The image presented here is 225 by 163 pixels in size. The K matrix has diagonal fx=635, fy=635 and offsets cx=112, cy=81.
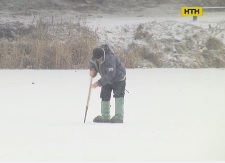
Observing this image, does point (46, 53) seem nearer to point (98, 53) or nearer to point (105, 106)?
point (105, 106)

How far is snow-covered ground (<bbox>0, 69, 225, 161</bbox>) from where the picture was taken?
17.8ft

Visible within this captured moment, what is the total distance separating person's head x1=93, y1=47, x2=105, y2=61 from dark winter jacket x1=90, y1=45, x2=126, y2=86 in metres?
0.05

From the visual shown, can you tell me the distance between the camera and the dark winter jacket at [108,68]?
6.76 m

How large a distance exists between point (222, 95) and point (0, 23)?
27.6 feet

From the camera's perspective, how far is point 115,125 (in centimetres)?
679

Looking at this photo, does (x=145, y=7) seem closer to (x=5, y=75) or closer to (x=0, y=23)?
(x=0, y=23)

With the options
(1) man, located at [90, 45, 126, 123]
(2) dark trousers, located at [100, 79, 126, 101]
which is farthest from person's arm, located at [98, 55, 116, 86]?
(2) dark trousers, located at [100, 79, 126, 101]

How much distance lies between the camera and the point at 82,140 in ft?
19.4

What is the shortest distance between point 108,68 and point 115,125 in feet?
2.01

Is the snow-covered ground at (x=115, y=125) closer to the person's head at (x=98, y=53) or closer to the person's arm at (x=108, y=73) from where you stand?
the person's arm at (x=108, y=73)

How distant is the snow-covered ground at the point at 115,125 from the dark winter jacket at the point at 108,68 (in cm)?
50

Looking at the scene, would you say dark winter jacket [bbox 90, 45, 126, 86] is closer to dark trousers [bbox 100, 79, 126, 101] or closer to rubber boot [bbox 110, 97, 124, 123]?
dark trousers [bbox 100, 79, 126, 101]

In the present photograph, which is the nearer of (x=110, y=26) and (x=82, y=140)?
(x=82, y=140)

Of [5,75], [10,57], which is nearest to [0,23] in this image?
[10,57]
